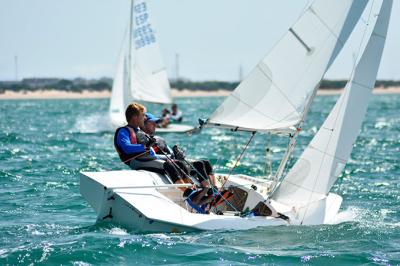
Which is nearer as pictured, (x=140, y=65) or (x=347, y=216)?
(x=347, y=216)

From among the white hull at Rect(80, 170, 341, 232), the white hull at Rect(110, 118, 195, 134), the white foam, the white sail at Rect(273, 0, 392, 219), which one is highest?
the white sail at Rect(273, 0, 392, 219)

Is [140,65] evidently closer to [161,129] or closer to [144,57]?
[144,57]

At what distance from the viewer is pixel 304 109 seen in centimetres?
997

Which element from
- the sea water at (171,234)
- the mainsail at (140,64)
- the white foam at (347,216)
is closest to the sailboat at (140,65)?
the mainsail at (140,64)

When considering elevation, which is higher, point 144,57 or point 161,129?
point 144,57

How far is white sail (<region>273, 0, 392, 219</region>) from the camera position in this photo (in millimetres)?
9883

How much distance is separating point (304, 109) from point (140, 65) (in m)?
21.1

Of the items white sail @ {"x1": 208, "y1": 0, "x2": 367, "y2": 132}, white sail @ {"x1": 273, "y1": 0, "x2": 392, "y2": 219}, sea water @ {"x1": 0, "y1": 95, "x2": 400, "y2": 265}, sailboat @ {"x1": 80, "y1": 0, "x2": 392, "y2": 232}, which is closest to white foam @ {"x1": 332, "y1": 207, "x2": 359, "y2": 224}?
sea water @ {"x1": 0, "y1": 95, "x2": 400, "y2": 265}

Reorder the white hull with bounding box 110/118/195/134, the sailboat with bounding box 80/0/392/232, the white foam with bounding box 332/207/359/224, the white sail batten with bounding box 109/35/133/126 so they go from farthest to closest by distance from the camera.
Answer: the white sail batten with bounding box 109/35/133/126, the white hull with bounding box 110/118/195/134, the white foam with bounding box 332/207/359/224, the sailboat with bounding box 80/0/392/232

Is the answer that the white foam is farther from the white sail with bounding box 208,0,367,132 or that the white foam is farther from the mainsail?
the mainsail

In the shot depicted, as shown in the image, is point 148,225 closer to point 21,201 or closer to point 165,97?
point 21,201

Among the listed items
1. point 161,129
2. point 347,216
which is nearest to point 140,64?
point 161,129

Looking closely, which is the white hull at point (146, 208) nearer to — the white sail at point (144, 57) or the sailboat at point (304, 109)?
the sailboat at point (304, 109)

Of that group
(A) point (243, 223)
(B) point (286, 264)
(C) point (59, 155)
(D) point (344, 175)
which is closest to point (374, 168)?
(D) point (344, 175)
